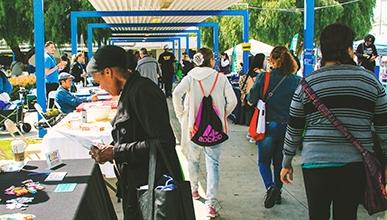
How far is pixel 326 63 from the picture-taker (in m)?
3.14

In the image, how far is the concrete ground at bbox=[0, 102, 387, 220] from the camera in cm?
524

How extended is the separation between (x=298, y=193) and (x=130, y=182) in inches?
137

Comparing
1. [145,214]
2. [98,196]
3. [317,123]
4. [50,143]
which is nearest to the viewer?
[145,214]

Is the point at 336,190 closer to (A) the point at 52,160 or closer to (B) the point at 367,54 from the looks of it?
(A) the point at 52,160

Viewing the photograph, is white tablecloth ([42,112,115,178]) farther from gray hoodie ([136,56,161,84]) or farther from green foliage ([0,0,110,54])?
green foliage ([0,0,110,54])

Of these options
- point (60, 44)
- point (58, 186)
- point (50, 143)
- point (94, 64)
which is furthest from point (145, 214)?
Result: point (60, 44)

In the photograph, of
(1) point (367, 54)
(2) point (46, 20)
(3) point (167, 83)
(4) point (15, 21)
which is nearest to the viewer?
(1) point (367, 54)

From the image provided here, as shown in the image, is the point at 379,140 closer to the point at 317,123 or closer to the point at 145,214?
the point at 317,123

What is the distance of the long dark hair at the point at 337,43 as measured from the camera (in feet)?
10.1

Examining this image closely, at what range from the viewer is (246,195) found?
235 inches

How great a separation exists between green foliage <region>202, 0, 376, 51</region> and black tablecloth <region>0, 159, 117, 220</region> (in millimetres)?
25495

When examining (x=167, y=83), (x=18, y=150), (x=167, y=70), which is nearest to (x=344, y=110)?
(x=18, y=150)

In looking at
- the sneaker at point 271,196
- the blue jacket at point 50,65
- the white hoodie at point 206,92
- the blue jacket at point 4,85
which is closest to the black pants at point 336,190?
the white hoodie at point 206,92

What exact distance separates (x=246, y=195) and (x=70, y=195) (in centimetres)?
343
